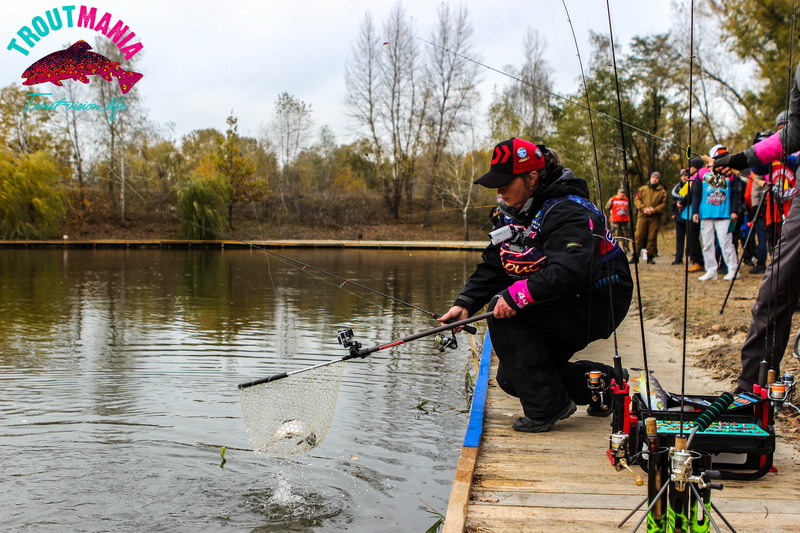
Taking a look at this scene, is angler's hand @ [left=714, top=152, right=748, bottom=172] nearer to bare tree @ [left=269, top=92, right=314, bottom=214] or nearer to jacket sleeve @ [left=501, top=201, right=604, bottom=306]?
jacket sleeve @ [left=501, top=201, right=604, bottom=306]

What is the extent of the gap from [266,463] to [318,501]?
26.7 inches

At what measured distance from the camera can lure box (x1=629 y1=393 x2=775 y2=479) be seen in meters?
3.02

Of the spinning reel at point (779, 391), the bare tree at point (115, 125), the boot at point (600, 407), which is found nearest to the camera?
the spinning reel at point (779, 391)

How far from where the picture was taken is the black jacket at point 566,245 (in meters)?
3.59

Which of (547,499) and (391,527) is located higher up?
(547,499)

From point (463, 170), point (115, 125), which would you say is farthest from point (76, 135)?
point (463, 170)

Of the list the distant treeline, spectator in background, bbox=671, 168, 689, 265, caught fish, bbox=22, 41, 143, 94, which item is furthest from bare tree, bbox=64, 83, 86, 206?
spectator in background, bbox=671, 168, 689, 265

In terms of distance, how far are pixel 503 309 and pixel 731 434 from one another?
1.19 meters

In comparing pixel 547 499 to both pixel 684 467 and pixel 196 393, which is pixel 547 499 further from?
pixel 196 393

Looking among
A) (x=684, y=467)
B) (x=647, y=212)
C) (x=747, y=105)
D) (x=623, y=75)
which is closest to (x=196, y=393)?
(x=684, y=467)

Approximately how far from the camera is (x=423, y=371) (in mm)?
7520

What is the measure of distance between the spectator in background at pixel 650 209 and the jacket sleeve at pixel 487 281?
1138 cm

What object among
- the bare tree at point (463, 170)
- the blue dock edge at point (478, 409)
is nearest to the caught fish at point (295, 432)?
the blue dock edge at point (478, 409)

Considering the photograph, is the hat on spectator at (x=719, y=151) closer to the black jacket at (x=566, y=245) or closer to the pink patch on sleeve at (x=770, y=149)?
the pink patch on sleeve at (x=770, y=149)
